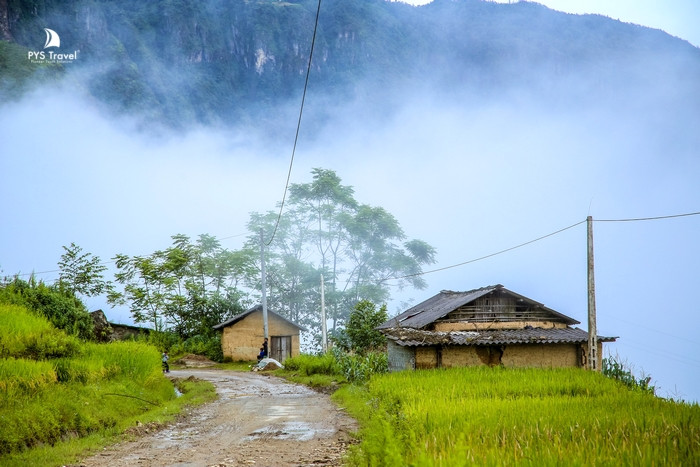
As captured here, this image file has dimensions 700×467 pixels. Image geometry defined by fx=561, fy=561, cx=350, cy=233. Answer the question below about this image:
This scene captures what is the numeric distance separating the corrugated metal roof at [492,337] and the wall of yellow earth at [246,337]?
51.1ft

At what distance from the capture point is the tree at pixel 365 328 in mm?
33406

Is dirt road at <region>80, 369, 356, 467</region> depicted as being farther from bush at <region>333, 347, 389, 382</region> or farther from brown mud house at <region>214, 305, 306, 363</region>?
brown mud house at <region>214, 305, 306, 363</region>

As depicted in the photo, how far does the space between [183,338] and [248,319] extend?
7754 millimetres

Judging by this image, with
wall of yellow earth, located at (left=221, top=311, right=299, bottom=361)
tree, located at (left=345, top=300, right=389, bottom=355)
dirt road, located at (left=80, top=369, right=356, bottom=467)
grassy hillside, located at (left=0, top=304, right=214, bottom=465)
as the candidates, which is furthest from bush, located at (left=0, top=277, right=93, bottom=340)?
wall of yellow earth, located at (left=221, top=311, right=299, bottom=361)

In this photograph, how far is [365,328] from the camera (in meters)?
33.3

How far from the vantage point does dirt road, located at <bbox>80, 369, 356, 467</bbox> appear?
31.4 ft

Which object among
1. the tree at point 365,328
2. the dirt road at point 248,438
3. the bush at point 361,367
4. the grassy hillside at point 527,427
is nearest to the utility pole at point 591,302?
the grassy hillside at point 527,427

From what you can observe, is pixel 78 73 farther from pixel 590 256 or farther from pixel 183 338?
pixel 590 256

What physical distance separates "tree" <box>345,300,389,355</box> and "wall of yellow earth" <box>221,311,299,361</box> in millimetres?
6987

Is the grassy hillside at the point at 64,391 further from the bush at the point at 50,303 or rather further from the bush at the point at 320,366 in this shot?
the bush at the point at 320,366

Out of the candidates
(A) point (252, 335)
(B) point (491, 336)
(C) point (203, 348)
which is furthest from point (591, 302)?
(C) point (203, 348)

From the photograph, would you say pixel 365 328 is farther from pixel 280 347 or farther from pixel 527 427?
pixel 527 427

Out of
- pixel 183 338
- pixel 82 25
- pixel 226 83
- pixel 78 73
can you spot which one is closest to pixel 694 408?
pixel 183 338

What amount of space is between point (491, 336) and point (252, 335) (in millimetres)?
19509
